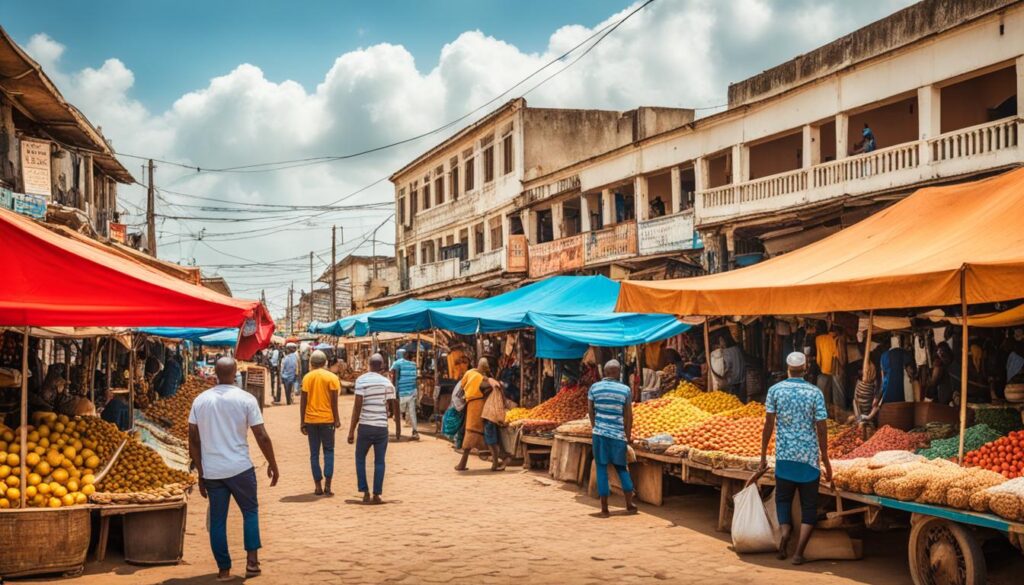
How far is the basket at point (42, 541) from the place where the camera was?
7.35m

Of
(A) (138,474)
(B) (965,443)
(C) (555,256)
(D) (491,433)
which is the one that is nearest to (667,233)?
(C) (555,256)

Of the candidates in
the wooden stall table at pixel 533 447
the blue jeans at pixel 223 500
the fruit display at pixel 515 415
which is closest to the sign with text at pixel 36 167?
the fruit display at pixel 515 415

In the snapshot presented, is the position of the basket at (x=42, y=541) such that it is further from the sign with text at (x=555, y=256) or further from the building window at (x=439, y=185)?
the building window at (x=439, y=185)

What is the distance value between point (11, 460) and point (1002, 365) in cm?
1176

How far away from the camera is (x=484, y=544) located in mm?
8969

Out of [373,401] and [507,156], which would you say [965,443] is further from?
[507,156]

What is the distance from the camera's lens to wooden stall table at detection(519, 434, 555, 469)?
14.5 meters

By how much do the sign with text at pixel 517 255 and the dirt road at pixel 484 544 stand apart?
2049 cm

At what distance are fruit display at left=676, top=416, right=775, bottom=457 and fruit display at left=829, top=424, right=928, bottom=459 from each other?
2.96 ft

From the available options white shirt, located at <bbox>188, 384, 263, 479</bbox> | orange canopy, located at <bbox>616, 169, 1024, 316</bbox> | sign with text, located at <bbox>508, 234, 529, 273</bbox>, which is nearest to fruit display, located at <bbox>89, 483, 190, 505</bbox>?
white shirt, located at <bbox>188, 384, 263, 479</bbox>

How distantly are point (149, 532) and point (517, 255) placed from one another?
2596 centimetres

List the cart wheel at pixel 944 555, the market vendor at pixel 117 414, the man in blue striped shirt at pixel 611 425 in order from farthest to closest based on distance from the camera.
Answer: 1. the market vendor at pixel 117 414
2. the man in blue striped shirt at pixel 611 425
3. the cart wheel at pixel 944 555

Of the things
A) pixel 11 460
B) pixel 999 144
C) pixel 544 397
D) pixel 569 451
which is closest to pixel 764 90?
pixel 999 144

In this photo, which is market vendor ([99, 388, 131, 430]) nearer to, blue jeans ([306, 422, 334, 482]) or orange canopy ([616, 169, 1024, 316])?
blue jeans ([306, 422, 334, 482])
